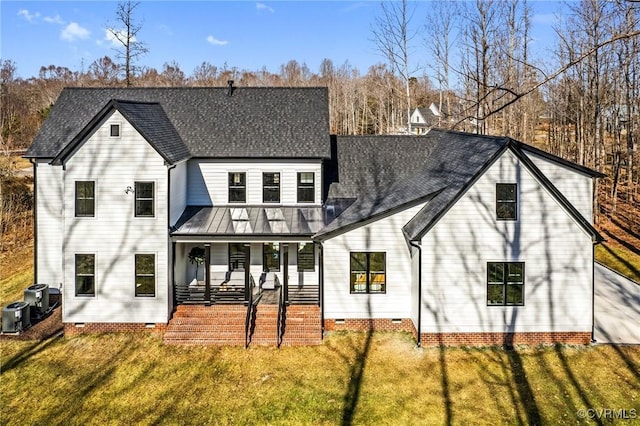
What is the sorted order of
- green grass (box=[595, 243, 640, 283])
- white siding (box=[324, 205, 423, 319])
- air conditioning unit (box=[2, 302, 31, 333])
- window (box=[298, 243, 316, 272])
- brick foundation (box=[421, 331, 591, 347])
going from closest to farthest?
brick foundation (box=[421, 331, 591, 347]) < air conditioning unit (box=[2, 302, 31, 333]) < white siding (box=[324, 205, 423, 319]) < window (box=[298, 243, 316, 272]) < green grass (box=[595, 243, 640, 283])

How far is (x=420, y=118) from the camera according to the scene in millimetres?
78562

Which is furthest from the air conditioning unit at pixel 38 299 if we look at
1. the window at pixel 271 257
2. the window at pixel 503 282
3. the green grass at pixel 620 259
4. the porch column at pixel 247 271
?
the green grass at pixel 620 259

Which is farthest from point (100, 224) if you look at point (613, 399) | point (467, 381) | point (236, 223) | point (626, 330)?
point (626, 330)

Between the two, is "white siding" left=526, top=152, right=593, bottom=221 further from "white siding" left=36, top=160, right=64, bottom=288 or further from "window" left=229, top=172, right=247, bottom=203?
"white siding" left=36, top=160, right=64, bottom=288

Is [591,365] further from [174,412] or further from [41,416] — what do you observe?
[41,416]

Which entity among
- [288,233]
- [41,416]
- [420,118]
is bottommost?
[41,416]

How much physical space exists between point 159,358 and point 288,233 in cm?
595

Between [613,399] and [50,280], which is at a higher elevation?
[50,280]

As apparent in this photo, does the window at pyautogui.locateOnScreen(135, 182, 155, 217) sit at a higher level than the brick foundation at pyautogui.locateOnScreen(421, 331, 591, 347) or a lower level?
higher

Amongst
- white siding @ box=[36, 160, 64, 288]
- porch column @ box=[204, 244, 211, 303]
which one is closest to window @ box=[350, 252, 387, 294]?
porch column @ box=[204, 244, 211, 303]

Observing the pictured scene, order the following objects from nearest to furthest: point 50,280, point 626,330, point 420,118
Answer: point 626,330, point 50,280, point 420,118

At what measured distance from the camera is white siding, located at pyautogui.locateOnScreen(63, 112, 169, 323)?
1534cm

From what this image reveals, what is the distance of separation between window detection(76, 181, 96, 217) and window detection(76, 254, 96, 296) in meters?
1.53

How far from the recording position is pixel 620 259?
22.5 metres
